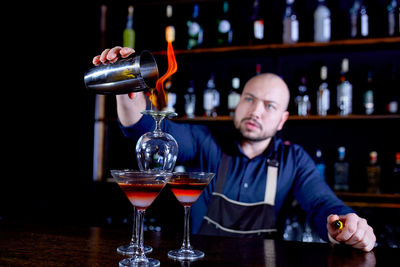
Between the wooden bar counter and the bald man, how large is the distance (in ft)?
1.47

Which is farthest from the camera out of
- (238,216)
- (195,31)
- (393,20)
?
(195,31)

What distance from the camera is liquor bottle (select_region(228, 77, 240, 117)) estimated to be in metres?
2.46

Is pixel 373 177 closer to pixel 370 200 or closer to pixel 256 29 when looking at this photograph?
pixel 370 200

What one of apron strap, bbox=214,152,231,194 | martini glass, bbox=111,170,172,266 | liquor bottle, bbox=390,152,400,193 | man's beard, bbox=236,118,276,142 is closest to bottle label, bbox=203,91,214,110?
man's beard, bbox=236,118,276,142

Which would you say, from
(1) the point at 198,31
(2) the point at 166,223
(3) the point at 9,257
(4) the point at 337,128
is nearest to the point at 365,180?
(4) the point at 337,128

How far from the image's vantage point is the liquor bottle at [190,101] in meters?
2.56

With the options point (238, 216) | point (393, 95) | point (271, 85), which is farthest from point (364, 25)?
point (238, 216)

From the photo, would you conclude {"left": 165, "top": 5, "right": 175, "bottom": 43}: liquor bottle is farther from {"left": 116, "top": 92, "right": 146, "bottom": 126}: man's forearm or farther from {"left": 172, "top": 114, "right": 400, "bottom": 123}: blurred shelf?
{"left": 116, "top": 92, "right": 146, "bottom": 126}: man's forearm

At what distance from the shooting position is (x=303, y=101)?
2.41m

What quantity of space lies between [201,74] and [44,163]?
1311 mm

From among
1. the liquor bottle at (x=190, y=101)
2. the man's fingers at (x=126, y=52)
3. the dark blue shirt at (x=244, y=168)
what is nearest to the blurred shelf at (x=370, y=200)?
the dark blue shirt at (x=244, y=168)

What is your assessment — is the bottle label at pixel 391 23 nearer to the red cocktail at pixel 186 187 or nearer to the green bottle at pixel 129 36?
the green bottle at pixel 129 36

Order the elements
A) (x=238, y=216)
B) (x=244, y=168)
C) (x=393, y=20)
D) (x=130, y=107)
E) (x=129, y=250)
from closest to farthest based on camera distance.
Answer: (x=129, y=250)
(x=130, y=107)
(x=238, y=216)
(x=244, y=168)
(x=393, y=20)

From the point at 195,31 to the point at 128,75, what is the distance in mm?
1660
